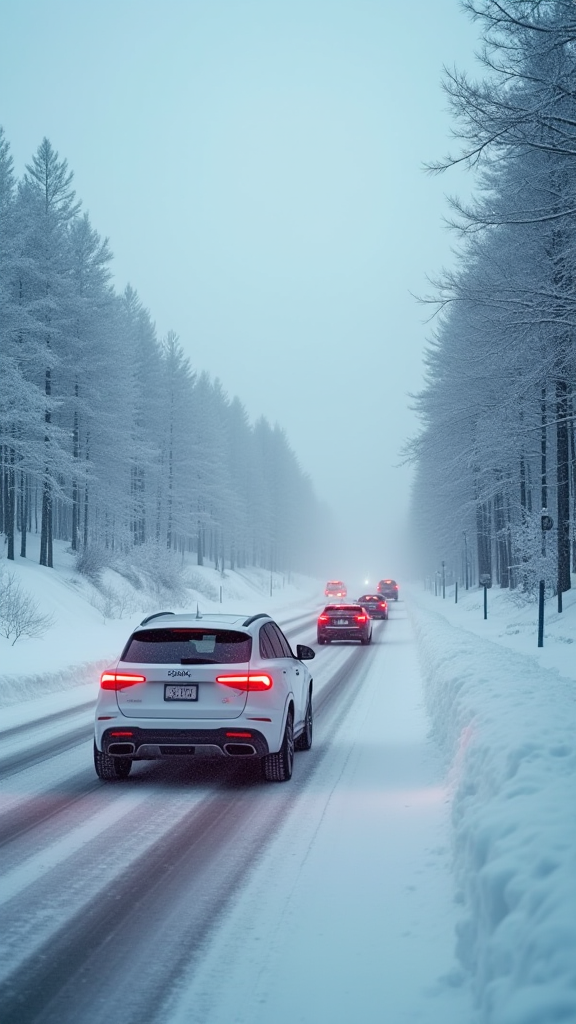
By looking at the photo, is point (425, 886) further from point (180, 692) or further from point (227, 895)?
point (180, 692)

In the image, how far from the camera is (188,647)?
8.41 metres

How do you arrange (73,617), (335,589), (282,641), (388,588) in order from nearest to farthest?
(282,641) < (73,617) < (388,588) < (335,589)

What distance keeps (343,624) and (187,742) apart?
20569mm

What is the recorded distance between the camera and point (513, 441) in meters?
29.6

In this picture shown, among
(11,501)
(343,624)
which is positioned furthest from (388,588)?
(343,624)

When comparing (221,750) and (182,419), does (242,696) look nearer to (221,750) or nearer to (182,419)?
(221,750)

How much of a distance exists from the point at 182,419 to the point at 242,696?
55381 millimetres

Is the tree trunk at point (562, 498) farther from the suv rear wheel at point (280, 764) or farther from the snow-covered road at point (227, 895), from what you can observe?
the suv rear wheel at point (280, 764)

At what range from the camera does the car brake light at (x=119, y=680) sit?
324 inches

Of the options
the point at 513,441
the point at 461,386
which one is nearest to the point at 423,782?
the point at 513,441

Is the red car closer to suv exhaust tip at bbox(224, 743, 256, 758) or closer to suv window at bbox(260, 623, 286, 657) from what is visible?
suv window at bbox(260, 623, 286, 657)

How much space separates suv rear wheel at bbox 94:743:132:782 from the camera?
8514 millimetres

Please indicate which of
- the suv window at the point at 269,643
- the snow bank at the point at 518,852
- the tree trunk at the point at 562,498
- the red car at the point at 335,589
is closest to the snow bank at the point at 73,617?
the suv window at the point at 269,643

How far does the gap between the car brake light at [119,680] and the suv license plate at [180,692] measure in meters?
0.26
